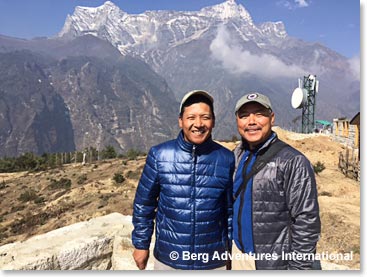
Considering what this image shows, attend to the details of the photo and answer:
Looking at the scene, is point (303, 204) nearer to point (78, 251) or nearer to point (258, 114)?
point (258, 114)

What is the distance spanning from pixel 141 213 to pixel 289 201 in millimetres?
1346

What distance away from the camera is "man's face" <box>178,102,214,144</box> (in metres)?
2.86

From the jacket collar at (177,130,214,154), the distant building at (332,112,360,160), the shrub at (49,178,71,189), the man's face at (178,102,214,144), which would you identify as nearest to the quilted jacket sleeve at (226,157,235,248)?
the jacket collar at (177,130,214,154)

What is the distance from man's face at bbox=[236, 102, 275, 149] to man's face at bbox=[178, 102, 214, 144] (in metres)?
0.29

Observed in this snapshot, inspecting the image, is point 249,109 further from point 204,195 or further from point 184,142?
point 204,195

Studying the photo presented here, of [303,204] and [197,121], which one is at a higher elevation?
[197,121]

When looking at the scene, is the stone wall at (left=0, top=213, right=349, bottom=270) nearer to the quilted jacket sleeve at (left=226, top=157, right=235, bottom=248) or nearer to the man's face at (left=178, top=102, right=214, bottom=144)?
the quilted jacket sleeve at (left=226, top=157, right=235, bottom=248)

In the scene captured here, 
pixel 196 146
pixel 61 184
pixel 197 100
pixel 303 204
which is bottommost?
pixel 61 184

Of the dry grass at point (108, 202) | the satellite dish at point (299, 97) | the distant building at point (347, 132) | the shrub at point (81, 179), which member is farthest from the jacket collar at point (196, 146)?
the satellite dish at point (299, 97)

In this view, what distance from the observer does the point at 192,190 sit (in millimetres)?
2955

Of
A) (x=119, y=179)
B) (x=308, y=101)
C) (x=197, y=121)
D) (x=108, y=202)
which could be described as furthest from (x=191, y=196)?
(x=308, y=101)

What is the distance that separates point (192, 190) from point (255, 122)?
32.8 inches

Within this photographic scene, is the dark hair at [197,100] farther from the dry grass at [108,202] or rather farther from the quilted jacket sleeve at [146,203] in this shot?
the dry grass at [108,202]

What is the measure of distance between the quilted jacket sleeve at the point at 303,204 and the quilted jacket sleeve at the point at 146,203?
1199 millimetres
